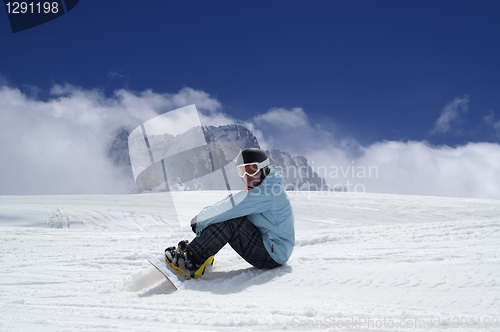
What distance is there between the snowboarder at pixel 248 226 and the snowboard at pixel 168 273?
5 centimetres

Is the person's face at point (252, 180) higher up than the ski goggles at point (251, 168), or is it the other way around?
the ski goggles at point (251, 168)

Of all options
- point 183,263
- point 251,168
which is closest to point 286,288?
point 183,263

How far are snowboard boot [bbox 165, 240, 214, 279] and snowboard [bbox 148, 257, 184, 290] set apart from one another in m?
0.04

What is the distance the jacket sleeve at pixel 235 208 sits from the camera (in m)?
2.48

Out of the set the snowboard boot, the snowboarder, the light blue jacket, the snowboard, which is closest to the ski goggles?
the snowboarder

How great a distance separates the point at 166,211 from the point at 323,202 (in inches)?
217

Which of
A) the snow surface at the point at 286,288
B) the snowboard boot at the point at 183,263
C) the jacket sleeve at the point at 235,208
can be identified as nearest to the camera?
the snow surface at the point at 286,288

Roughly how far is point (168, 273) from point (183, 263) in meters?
0.16

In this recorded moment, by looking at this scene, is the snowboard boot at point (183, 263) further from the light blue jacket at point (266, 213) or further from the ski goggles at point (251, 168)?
the ski goggles at point (251, 168)

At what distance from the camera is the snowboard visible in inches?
97.9

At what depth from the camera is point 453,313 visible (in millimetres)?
1655

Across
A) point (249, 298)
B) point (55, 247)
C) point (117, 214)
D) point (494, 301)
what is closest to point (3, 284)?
point (55, 247)

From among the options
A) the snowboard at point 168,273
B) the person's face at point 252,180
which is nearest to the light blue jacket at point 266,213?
the person's face at point 252,180

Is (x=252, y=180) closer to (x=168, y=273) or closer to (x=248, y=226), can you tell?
(x=248, y=226)
